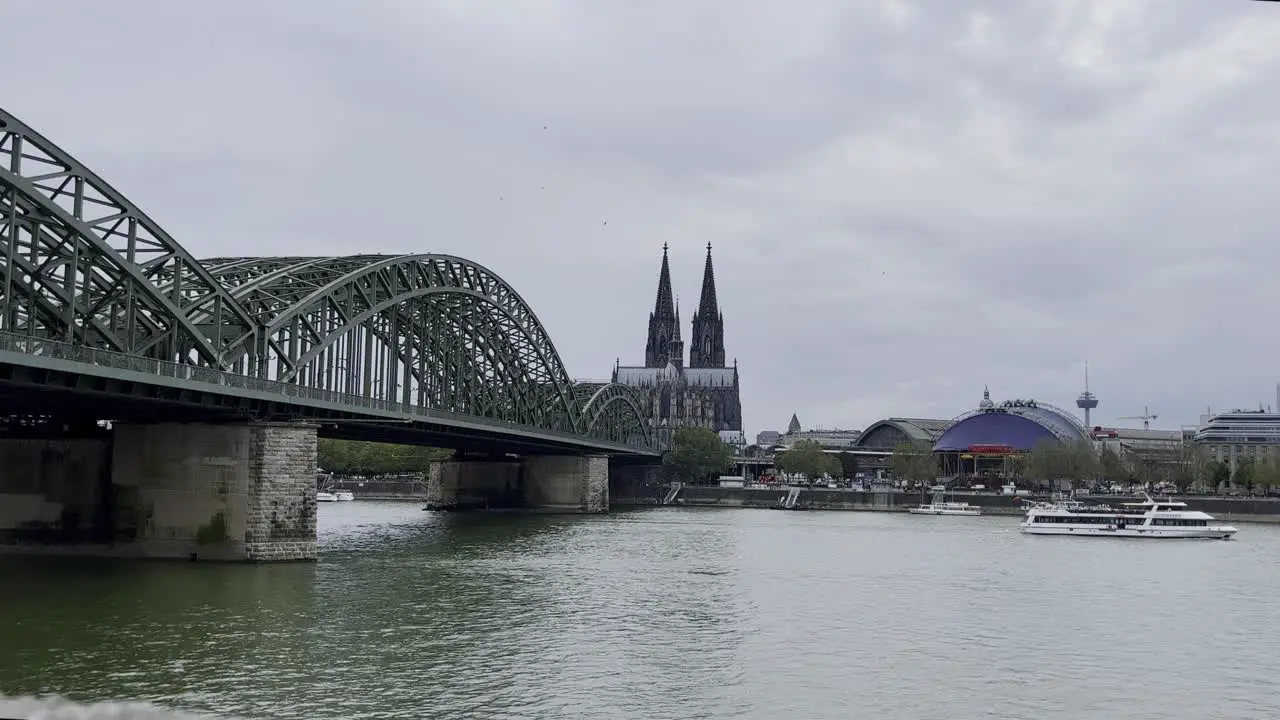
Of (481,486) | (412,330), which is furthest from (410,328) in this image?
(481,486)

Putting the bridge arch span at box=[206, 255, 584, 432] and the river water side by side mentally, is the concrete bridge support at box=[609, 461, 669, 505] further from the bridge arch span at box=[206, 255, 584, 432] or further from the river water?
the river water

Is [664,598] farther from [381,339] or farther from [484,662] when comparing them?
[381,339]

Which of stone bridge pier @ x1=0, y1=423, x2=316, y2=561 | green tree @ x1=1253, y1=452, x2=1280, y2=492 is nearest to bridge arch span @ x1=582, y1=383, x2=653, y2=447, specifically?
green tree @ x1=1253, y1=452, x2=1280, y2=492

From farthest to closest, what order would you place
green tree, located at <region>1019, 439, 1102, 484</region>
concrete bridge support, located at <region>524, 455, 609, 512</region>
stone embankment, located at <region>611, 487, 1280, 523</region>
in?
green tree, located at <region>1019, 439, 1102, 484</region>, stone embankment, located at <region>611, 487, 1280, 523</region>, concrete bridge support, located at <region>524, 455, 609, 512</region>

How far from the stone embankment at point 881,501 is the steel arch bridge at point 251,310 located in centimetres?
5642

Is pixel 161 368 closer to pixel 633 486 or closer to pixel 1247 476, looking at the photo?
pixel 633 486

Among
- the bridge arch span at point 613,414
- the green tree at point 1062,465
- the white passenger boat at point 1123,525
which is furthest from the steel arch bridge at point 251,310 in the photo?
the green tree at point 1062,465

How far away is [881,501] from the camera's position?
175m

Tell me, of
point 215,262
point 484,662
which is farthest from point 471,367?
point 484,662

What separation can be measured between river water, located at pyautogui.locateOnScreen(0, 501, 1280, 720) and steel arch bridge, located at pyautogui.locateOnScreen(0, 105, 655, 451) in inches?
398

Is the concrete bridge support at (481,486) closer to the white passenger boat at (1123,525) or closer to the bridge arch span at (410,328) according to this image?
the bridge arch span at (410,328)

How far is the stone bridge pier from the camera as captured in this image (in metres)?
61.2

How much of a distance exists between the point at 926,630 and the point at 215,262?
52.1 meters

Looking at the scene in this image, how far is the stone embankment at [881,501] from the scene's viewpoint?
475ft
